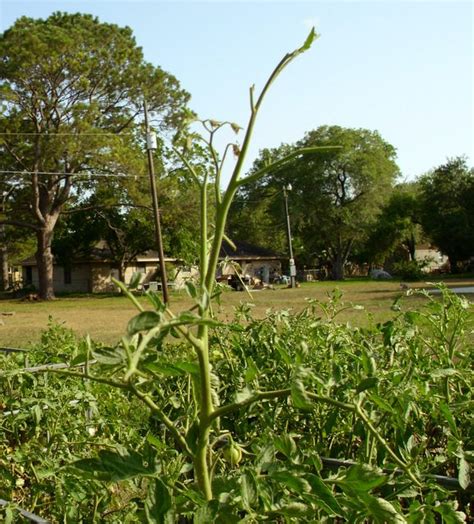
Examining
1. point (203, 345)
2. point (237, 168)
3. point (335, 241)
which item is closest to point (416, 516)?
point (203, 345)

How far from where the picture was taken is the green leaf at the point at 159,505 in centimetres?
77

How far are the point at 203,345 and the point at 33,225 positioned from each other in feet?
106

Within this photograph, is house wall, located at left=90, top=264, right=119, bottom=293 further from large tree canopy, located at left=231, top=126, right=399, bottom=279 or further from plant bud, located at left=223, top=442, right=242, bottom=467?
plant bud, located at left=223, top=442, right=242, bottom=467

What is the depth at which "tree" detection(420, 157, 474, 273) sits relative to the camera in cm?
4400

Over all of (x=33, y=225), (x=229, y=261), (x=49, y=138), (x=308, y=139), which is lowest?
(x=229, y=261)

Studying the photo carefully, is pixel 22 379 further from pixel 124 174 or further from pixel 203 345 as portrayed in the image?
pixel 124 174

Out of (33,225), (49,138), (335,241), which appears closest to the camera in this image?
(49,138)

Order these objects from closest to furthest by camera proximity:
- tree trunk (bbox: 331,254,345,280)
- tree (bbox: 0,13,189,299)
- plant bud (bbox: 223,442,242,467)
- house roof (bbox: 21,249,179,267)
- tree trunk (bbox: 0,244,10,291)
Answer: plant bud (bbox: 223,442,242,467) < tree (bbox: 0,13,189,299) < house roof (bbox: 21,249,179,267) < tree trunk (bbox: 0,244,10,291) < tree trunk (bbox: 331,254,345,280)

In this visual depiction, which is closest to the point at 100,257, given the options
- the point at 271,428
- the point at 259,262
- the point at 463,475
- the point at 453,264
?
the point at 259,262

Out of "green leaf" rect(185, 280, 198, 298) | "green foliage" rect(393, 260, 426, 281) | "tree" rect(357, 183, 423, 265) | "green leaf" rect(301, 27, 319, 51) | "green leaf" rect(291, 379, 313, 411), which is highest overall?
"tree" rect(357, 183, 423, 265)

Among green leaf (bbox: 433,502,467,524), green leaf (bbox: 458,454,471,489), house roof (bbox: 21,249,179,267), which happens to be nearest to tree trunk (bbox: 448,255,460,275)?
house roof (bbox: 21,249,179,267)

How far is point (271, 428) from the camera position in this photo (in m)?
1.52

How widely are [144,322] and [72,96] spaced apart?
1165 inches

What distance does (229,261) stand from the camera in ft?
4.95
